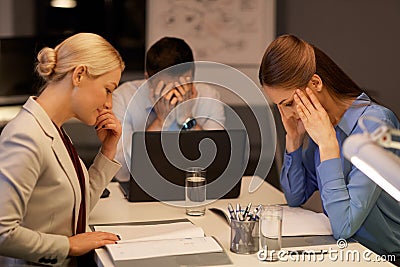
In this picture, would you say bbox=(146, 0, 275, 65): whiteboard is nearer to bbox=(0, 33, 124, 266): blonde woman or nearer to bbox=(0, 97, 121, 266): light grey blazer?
bbox=(0, 33, 124, 266): blonde woman

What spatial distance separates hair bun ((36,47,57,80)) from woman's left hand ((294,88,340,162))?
74 cm

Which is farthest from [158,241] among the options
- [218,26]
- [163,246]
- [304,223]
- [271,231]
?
[218,26]

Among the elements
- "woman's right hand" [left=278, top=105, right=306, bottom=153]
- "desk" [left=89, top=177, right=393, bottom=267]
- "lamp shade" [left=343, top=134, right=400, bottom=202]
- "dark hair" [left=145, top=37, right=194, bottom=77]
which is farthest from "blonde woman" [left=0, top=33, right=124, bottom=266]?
"dark hair" [left=145, top=37, right=194, bottom=77]

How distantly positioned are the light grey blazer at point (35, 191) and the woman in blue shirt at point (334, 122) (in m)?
0.71

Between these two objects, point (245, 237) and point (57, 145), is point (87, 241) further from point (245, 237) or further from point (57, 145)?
point (245, 237)

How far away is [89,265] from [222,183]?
2.10 feet

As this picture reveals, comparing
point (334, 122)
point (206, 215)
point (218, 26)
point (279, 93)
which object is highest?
point (279, 93)

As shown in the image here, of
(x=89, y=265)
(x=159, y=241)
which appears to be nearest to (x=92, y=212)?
(x=89, y=265)

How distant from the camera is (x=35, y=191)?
6.30ft

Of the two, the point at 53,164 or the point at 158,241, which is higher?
the point at 53,164

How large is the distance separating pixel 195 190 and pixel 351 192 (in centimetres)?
56

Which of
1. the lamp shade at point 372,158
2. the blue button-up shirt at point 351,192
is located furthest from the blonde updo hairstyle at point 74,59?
the lamp shade at point 372,158

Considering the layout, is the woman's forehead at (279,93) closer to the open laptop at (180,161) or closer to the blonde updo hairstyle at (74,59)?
the open laptop at (180,161)

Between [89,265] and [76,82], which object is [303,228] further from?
[76,82]
